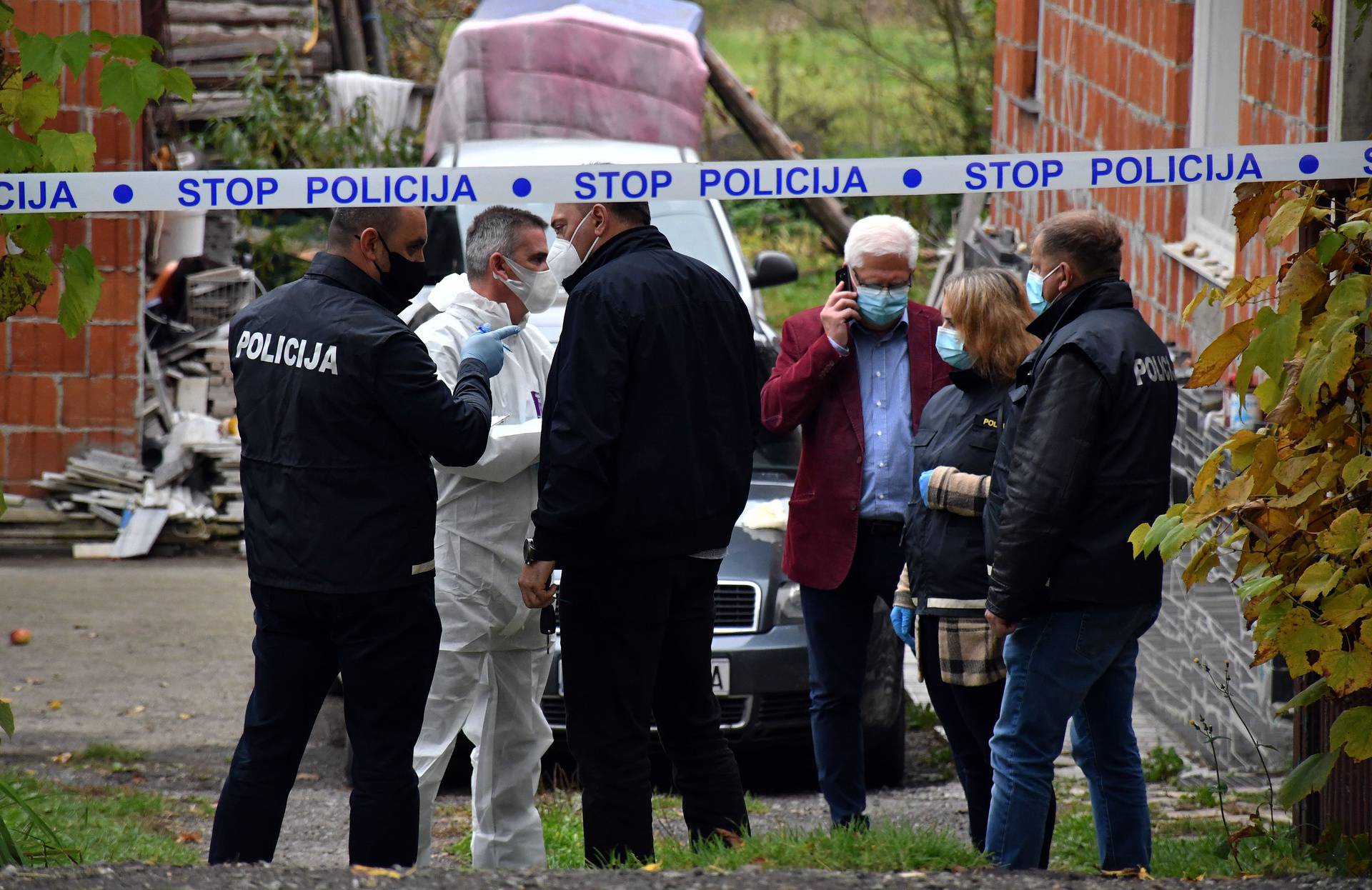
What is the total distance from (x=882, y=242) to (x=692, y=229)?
3529mm

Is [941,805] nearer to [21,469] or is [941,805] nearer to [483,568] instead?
[483,568]

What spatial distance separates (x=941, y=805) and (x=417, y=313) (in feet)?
8.15

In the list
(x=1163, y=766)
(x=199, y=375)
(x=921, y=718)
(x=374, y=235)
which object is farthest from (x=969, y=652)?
(x=199, y=375)

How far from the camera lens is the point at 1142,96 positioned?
823cm

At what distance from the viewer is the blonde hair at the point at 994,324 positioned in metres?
4.36

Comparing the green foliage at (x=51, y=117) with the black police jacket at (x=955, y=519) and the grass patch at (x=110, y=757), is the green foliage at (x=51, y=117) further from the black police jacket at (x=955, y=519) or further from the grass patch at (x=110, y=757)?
the grass patch at (x=110, y=757)

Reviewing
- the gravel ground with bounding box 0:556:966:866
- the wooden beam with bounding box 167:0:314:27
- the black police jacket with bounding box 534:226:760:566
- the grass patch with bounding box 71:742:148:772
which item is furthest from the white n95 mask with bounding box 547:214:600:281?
the wooden beam with bounding box 167:0:314:27

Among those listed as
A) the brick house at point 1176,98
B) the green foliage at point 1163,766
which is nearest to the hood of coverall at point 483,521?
the brick house at point 1176,98

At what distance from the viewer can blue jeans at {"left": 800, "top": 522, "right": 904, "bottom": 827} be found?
15.6 feet

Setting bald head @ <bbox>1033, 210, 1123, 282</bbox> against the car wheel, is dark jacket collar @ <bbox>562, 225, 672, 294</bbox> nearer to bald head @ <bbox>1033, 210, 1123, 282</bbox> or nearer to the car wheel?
bald head @ <bbox>1033, 210, 1123, 282</bbox>

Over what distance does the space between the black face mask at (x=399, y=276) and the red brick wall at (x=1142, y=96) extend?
103 inches

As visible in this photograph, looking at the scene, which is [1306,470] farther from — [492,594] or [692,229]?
[692,229]

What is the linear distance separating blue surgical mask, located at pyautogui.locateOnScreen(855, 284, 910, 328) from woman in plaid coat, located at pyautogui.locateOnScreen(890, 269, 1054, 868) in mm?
267

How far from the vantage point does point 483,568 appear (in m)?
4.44
